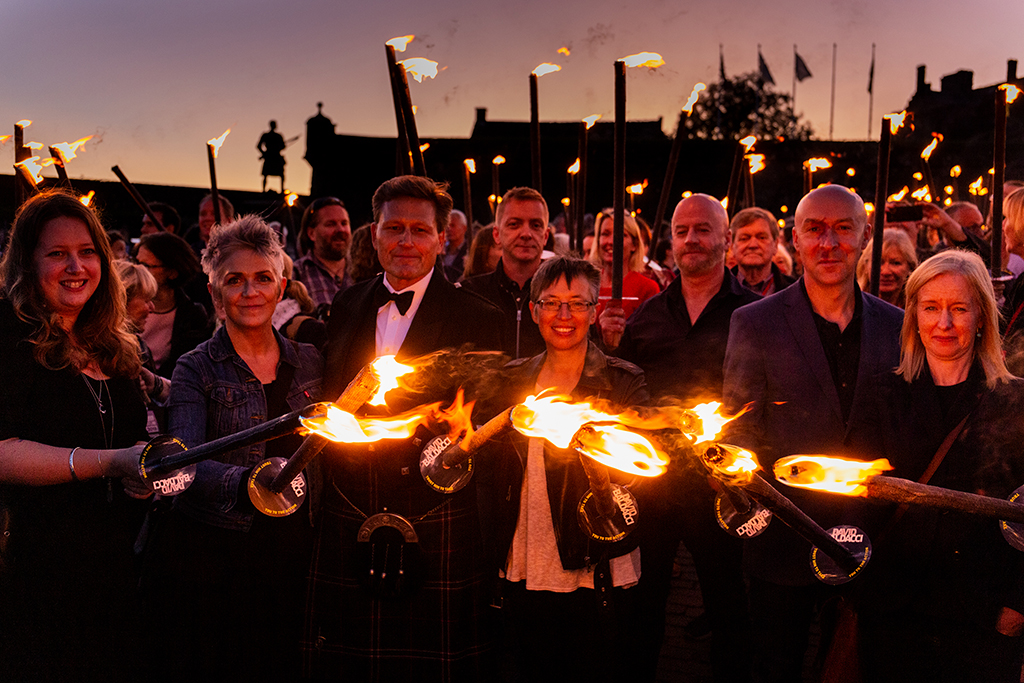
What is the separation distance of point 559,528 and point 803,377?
4.58ft

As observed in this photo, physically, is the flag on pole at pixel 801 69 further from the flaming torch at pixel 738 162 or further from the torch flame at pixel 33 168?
the torch flame at pixel 33 168

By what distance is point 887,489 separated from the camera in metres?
2.14

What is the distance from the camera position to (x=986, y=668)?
9.89 feet

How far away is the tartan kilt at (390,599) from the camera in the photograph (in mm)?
3447

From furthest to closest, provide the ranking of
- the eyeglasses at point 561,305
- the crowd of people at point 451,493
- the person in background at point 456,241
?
the person in background at point 456,241
the eyeglasses at point 561,305
the crowd of people at point 451,493

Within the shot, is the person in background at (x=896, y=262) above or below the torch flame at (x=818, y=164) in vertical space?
below

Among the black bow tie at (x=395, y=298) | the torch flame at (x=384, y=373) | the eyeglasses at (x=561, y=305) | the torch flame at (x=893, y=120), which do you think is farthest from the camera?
the torch flame at (x=893, y=120)

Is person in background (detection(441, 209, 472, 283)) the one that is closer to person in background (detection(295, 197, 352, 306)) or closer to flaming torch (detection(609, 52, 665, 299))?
person in background (detection(295, 197, 352, 306))

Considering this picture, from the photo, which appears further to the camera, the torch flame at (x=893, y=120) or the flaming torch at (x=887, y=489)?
the torch flame at (x=893, y=120)

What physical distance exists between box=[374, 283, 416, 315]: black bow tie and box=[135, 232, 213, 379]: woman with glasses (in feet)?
7.64

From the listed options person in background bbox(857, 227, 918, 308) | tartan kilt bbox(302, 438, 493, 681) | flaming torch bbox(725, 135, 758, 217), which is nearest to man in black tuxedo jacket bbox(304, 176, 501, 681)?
tartan kilt bbox(302, 438, 493, 681)

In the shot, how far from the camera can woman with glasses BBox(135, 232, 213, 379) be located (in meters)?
5.38

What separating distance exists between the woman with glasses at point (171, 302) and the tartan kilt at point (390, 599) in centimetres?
252

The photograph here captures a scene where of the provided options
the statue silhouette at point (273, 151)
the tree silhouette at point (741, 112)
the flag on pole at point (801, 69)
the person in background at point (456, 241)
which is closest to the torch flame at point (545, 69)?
the person in background at point (456, 241)
